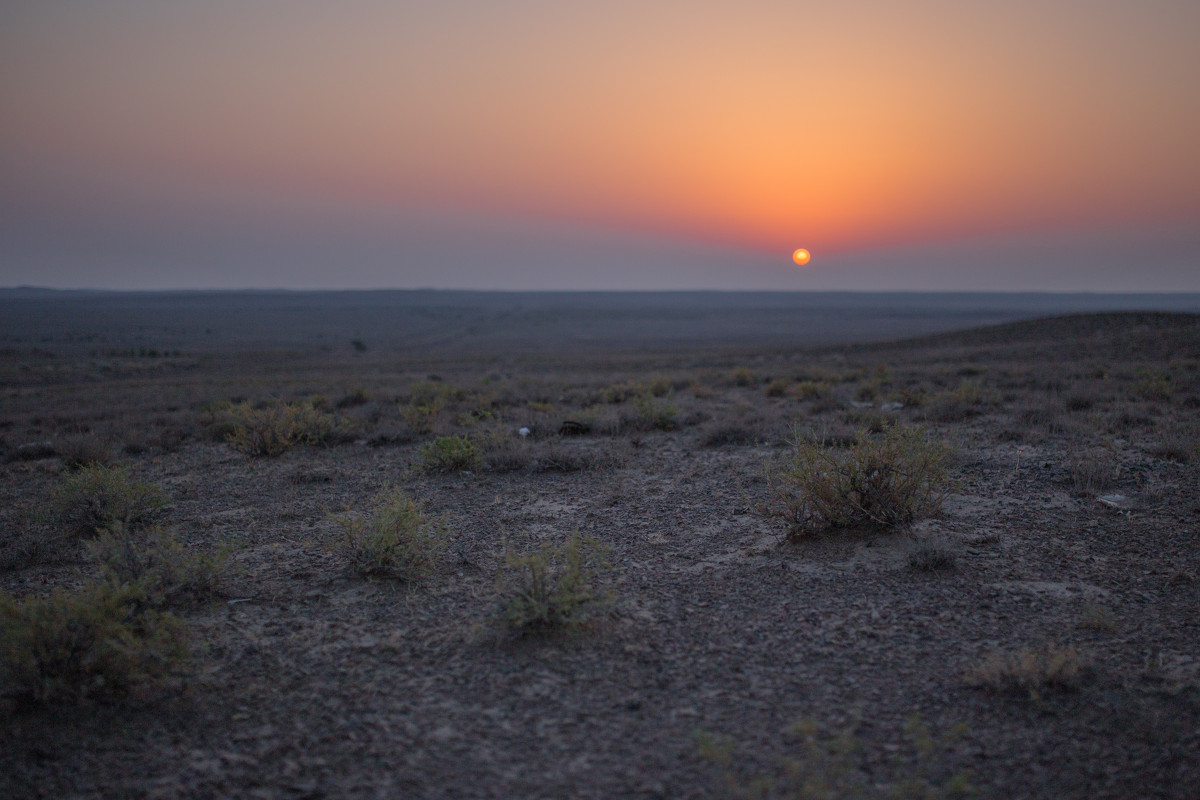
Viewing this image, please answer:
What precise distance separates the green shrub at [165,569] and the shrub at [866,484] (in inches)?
180

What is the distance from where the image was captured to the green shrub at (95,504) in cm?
660

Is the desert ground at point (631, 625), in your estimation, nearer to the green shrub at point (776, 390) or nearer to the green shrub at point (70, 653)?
the green shrub at point (70, 653)

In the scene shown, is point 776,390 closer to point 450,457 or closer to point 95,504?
point 450,457

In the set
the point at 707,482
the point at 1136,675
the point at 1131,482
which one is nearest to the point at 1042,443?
the point at 1131,482

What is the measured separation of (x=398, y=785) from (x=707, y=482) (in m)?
5.58

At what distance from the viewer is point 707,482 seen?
26.5 feet

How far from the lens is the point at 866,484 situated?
5.84m

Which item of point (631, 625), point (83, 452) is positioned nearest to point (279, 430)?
point (83, 452)

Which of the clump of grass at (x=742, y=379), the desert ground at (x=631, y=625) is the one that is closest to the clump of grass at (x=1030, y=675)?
the desert ground at (x=631, y=625)

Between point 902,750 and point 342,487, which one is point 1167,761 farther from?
point 342,487

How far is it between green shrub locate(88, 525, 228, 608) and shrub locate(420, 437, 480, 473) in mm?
3883

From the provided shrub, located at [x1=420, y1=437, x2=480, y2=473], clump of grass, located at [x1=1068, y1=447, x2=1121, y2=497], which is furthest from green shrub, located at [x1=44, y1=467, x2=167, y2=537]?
clump of grass, located at [x1=1068, y1=447, x2=1121, y2=497]

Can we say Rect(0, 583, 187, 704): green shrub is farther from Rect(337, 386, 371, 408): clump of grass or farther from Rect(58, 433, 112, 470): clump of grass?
Rect(337, 386, 371, 408): clump of grass

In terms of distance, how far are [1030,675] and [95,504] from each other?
7859 millimetres
